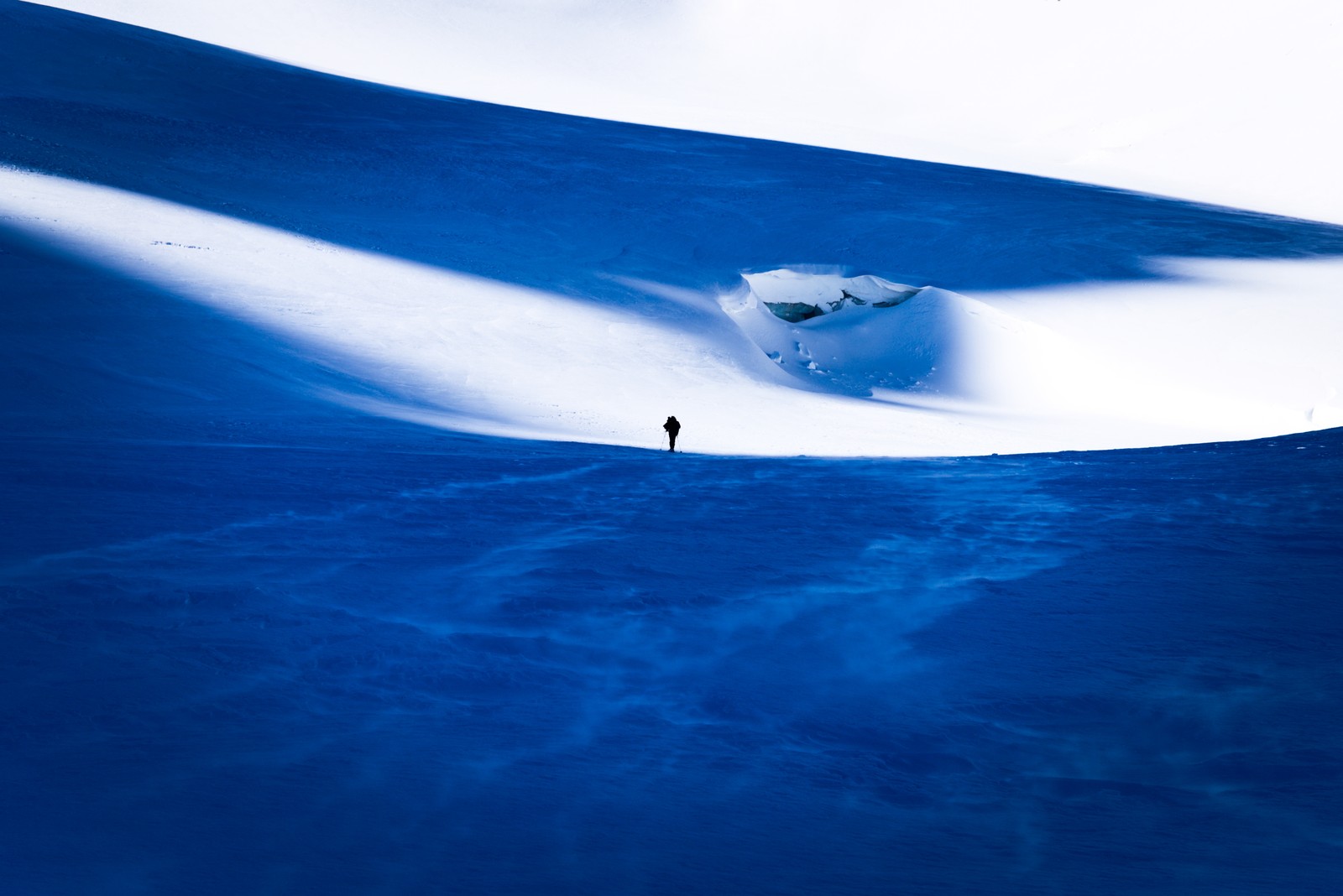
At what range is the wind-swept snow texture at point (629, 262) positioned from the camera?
24.2 ft

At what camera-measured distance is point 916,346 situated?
988 cm

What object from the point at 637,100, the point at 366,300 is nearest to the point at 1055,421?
the point at 366,300

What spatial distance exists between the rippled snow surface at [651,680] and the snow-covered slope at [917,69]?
1288 centimetres

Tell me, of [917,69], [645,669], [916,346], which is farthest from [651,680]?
[917,69]

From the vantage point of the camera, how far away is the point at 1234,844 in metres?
2.33

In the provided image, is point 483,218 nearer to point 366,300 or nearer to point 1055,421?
point 366,300

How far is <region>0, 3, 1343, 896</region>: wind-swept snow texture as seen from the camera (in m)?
2.28

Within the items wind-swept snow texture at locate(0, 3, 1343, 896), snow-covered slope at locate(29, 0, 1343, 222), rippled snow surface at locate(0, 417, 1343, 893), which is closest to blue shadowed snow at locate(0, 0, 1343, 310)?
wind-swept snow texture at locate(0, 3, 1343, 896)

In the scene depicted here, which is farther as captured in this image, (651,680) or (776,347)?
(776,347)

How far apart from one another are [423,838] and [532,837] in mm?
210

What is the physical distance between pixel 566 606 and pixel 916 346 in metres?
6.99

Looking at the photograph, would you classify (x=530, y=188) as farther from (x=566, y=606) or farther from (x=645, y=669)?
(x=645, y=669)

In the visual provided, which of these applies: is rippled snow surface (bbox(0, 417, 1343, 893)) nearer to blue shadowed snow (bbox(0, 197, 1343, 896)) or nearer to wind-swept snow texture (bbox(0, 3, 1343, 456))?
blue shadowed snow (bbox(0, 197, 1343, 896))

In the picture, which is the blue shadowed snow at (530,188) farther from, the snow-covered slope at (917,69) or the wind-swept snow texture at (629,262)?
the snow-covered slope at (917,69)
